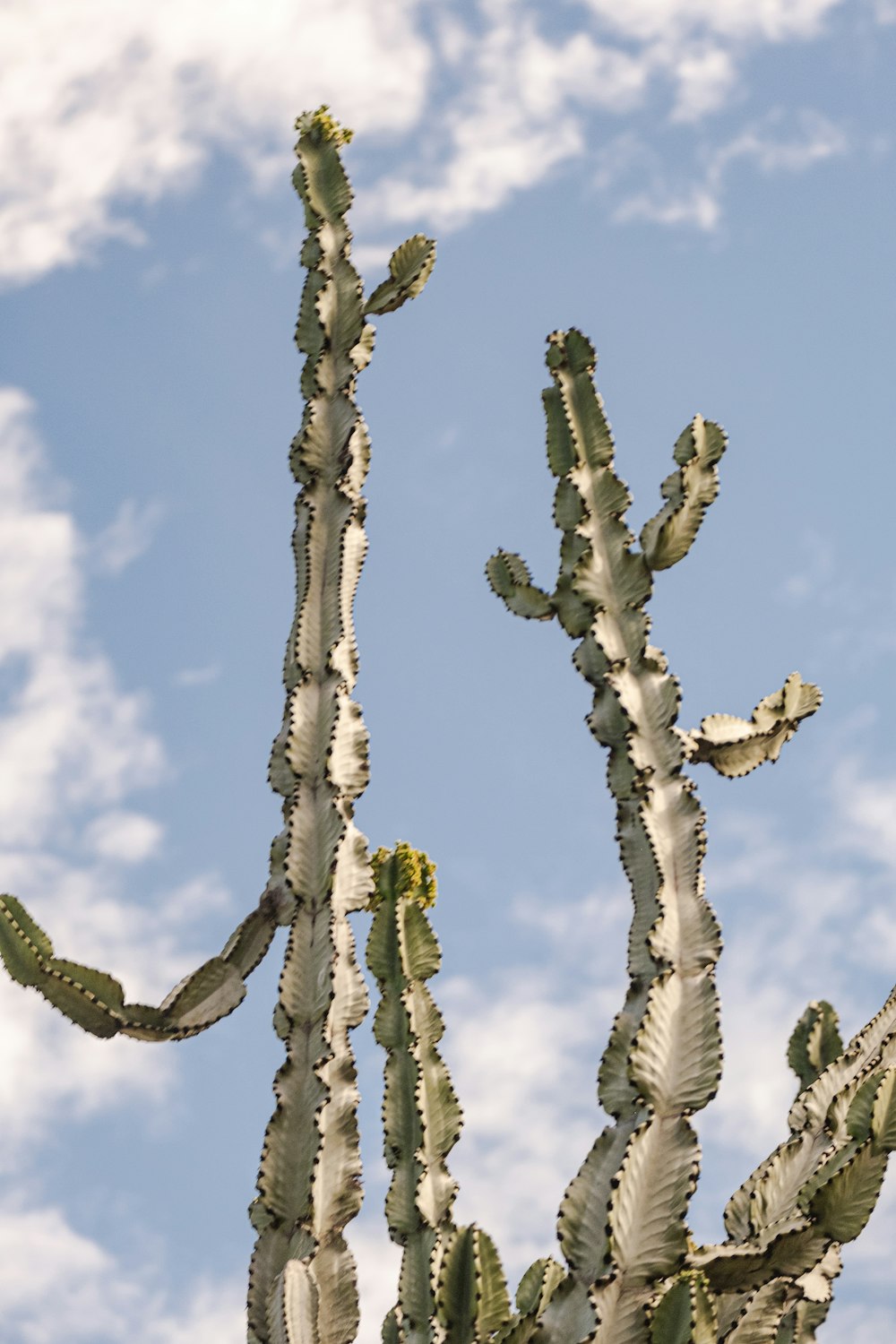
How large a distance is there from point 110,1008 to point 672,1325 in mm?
1791

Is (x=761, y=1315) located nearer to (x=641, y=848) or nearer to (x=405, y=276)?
(x=641, y=848)

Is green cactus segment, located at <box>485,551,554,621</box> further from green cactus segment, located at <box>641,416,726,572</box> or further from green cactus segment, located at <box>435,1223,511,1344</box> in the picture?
green cactus segment, located at <box>435,1223,511,1344</box>

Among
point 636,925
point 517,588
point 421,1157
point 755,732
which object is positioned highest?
point 517,588

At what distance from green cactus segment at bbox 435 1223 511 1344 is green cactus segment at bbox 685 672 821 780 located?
1252mm

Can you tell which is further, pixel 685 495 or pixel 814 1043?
pixel 814 1043

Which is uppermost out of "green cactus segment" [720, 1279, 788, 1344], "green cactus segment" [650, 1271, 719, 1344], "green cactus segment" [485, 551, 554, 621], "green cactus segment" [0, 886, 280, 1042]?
"green cactus segment" [485, 551, 554, 621]

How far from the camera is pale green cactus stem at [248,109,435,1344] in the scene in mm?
3639

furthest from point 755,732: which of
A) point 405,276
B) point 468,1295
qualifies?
point 405,276

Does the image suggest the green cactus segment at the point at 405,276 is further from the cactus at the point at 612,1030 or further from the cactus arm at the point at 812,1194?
the cactus arm at the point at 812,1194

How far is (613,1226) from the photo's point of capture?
3084 mm

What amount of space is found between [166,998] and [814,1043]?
1940 mm

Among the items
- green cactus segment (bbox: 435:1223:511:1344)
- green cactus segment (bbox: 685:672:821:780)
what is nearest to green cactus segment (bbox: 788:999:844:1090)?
green cactus segment (bbox: 685:672:821:780)

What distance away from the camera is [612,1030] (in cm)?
341

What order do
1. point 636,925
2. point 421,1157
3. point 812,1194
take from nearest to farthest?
1. point 812,1194
2. point 636,925
3. point 421,1157
